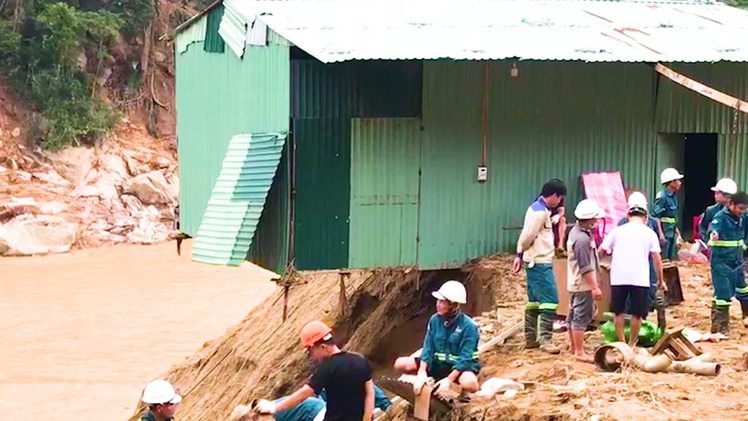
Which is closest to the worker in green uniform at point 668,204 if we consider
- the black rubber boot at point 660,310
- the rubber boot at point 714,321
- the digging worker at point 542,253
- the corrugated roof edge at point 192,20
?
the rubber boot at point 714,321

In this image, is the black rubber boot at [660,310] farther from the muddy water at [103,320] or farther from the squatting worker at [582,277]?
the muddy water at [103,320]

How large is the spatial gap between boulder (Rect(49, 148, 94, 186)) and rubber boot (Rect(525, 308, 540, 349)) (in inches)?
1059

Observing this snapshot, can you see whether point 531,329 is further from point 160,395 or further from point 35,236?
point 35,236

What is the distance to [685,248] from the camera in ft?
45.9

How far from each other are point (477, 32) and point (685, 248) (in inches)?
161

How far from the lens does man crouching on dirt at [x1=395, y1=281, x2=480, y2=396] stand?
327 inches

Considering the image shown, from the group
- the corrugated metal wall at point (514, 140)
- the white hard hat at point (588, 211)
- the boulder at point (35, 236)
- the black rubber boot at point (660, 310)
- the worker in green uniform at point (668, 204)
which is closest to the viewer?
the white hard hat at point (588, 211)

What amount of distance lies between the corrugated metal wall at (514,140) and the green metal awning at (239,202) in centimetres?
181

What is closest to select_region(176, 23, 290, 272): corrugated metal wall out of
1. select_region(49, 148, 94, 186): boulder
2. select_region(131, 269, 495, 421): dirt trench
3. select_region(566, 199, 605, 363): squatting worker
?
select_region(131, 269, 495, 421): dirt trench

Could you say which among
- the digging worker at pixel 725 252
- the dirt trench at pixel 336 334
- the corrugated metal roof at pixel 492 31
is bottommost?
the dirt trench at pixel 336 334

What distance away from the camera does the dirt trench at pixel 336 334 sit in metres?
13.7

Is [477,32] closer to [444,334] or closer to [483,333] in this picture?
[483,333]

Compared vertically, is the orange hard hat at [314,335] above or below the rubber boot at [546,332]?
above

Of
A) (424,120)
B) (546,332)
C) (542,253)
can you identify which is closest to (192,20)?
(424,120)
